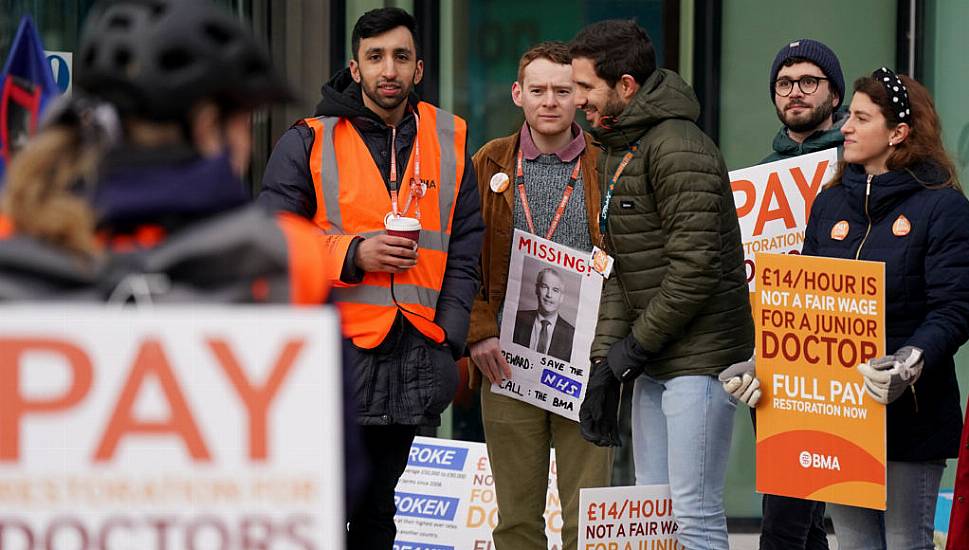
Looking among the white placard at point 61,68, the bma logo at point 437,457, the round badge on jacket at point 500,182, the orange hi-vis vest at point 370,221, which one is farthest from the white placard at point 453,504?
the white placard at point 61,68

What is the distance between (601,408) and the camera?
535 cm

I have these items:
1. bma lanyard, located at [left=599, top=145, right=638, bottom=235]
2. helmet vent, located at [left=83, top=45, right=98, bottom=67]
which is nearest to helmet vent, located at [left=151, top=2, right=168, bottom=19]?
helmet vent, located at [left=83, top=45, right=98, bottom=67]

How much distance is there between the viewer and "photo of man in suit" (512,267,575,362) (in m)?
5.81

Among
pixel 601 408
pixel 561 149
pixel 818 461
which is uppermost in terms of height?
pixel 561 149

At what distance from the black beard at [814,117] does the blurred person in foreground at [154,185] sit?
13.2ft

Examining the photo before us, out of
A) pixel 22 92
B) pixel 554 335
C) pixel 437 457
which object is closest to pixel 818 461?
pixel 554 335

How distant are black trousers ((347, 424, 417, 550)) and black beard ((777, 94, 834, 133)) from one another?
199 centimetres

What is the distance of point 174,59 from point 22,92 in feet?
7.47

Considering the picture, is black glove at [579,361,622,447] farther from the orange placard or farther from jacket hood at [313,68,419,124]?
jacket hood at [313,68,419,124]

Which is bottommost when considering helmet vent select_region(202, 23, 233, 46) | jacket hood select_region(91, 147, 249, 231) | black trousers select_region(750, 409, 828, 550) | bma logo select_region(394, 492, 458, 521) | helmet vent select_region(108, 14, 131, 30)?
bma logo select_region(394, 492, 458, 521)

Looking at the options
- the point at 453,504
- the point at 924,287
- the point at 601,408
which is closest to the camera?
the point at 924,287

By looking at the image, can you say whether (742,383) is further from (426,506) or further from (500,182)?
(426,506)

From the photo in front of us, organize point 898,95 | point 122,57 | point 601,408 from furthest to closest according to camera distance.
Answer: point 601,408 < point 898,95 < point 122,57

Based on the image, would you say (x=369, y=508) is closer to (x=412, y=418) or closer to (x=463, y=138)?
(x=412, y=418)
